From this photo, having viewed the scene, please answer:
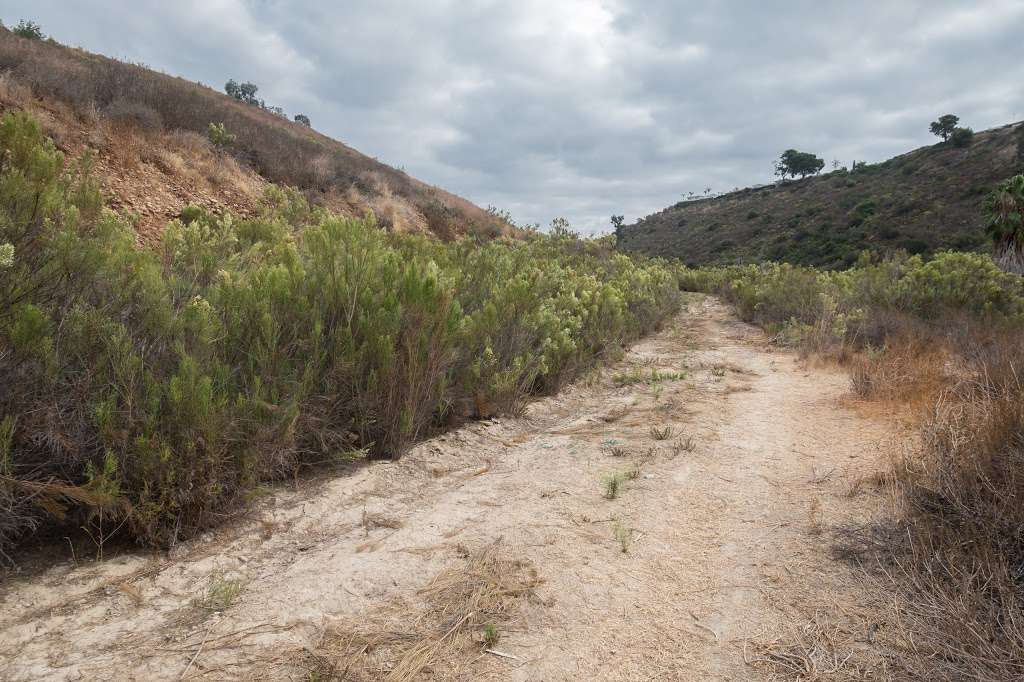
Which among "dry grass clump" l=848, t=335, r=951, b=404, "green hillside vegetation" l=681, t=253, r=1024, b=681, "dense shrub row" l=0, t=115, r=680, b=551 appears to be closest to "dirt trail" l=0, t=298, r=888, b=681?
"green hillside vegetation" l=681, t=253, r=1024, b=681

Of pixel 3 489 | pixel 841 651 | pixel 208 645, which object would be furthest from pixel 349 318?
pixel 841 651

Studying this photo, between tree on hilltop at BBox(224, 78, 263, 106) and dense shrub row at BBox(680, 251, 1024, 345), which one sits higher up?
tree on hilltop at BBox(224, 78, 263, 106)

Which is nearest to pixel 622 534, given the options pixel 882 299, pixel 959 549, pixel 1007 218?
pixel 959 549

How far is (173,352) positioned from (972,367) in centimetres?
645

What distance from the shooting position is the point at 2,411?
2498 millimetres

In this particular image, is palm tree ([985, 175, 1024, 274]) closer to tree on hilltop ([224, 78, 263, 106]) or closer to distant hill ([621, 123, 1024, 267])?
distant hill ([621, 123, 1024, 267])

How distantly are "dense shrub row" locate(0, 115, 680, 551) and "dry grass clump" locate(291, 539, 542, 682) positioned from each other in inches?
48.7

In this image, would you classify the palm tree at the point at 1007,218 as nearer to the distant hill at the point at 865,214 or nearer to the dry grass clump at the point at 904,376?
the distant hill at the point at 865,214

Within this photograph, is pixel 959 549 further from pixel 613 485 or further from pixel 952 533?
pixel 613 485

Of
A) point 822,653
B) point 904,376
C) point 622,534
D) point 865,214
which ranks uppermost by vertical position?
point 865,214

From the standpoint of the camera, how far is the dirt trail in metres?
1.98

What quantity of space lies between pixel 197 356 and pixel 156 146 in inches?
373

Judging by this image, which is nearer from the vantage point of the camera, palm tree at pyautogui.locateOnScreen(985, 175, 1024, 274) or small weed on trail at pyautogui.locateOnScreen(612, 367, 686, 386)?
small weed on trail at pyautogui.locateOnScreen(612, 367, 686, 386)

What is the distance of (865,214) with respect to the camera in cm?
3772
